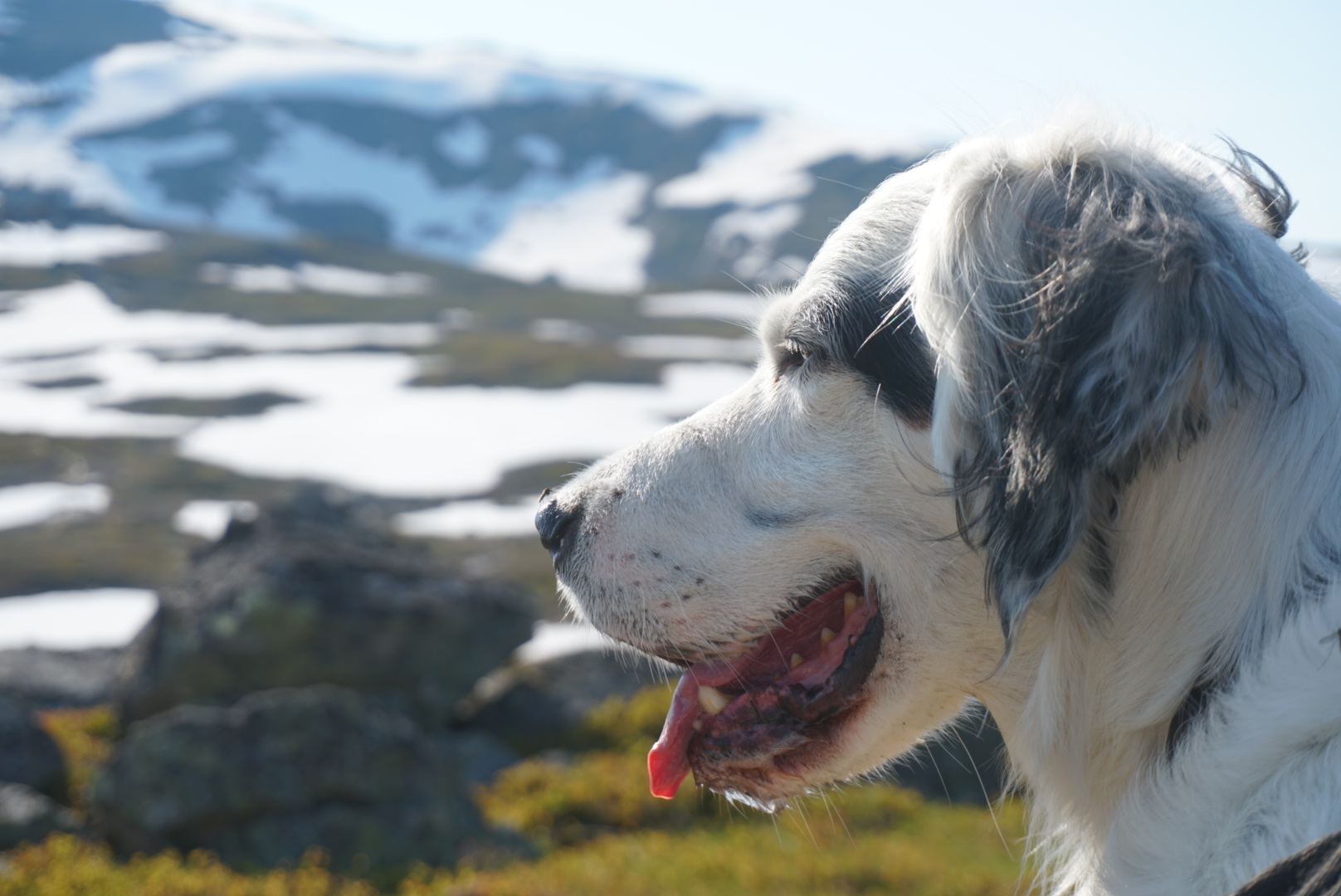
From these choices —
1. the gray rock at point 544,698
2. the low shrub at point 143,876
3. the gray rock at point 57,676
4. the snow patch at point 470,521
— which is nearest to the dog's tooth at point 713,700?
the low shrub at point 143,876

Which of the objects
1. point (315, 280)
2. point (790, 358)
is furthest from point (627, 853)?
point (315, 280)

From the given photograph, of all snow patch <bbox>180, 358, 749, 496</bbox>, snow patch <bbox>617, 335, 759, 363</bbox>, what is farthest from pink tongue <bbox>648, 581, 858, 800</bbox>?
snow patch <bbox>617, 335, 759, 363</bbox>

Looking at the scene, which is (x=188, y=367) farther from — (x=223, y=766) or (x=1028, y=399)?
(x=1028, y=399)

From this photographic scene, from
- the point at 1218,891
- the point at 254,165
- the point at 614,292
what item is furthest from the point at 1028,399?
the point at 254,165

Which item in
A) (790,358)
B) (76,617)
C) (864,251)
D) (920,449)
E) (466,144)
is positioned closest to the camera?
(920,449)

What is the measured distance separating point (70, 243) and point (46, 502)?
205ft

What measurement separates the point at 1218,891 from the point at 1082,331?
988mm

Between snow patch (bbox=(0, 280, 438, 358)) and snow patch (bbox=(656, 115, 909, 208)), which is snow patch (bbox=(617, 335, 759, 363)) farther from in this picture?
snow patch (bbox=(656, 115, 909, 208))

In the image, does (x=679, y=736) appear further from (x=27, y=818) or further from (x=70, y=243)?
(x=70, y=243)

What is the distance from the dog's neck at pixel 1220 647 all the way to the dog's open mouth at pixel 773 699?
0.49 meters

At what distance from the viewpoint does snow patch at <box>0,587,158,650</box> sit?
57.3 feet

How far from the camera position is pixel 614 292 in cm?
10375

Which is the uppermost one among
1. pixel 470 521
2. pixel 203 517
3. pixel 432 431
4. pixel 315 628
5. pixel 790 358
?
pixel 790 358

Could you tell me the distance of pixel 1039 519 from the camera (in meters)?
1.89
